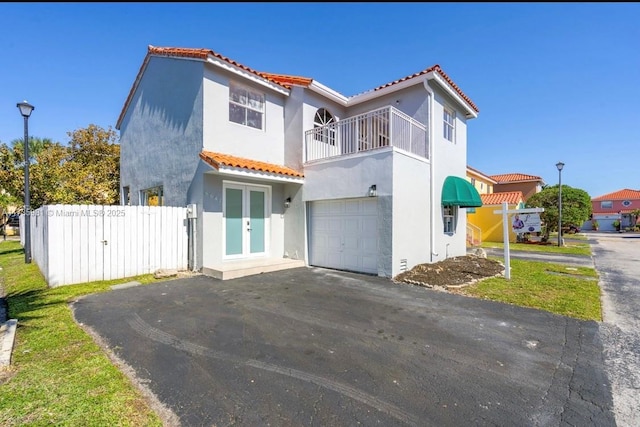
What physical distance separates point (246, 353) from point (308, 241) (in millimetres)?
7891

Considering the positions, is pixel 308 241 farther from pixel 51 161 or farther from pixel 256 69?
pixel 51 161

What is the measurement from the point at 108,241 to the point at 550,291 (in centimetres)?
1381

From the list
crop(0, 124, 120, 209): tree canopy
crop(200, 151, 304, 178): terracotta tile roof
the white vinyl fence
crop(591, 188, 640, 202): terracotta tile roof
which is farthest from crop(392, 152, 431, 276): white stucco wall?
crop(591, 188, 640, 202): terracotta tile roof

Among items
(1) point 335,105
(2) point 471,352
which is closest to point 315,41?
(1) point 335,105

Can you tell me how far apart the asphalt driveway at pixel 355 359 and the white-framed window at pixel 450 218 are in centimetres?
654

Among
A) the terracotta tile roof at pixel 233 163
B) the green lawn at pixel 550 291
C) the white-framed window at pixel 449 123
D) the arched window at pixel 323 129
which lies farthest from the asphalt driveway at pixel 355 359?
the white-framed window at pixel 449 123

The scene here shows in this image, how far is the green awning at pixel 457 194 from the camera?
12559 millimetres

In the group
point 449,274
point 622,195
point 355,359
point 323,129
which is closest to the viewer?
point 355,359

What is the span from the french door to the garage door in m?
2.11

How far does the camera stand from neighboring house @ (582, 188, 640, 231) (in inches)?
2082

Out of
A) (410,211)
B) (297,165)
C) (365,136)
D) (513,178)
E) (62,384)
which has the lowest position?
(62,384)

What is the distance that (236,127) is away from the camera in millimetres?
11453

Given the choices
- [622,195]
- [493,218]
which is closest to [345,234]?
[493,218]

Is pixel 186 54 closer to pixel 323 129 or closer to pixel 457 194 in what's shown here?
pixel 323 129
